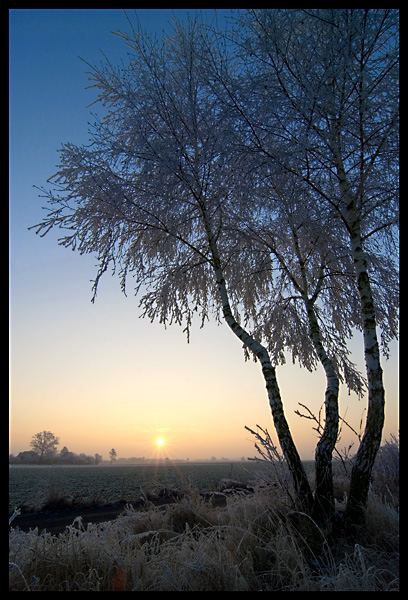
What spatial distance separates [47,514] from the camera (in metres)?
10.8

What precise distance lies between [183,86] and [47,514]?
1069 cm

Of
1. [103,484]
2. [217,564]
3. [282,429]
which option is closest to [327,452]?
[282,429]

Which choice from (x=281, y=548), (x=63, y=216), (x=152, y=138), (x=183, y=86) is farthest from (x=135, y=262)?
(x=281, y=548)

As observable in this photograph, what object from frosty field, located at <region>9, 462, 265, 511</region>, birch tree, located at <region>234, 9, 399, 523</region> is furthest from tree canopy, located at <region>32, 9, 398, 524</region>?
frosty field, located at <region>9, 462, 265, 511</region>

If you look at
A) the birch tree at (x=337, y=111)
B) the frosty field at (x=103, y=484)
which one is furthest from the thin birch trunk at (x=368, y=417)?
the frosty field at (x=103, y=484)

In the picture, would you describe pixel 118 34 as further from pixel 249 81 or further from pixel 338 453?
pixel 338 453

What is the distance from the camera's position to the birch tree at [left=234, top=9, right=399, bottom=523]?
213 inches

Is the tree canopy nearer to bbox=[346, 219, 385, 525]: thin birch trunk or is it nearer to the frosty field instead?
bbox=[346, 219, 385, 525]: thin birch trunk

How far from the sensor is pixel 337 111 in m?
5.66

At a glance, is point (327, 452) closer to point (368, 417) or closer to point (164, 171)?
point (368, 417)

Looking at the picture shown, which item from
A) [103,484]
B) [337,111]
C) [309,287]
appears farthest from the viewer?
[103,484]

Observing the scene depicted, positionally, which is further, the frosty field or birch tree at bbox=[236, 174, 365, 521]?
the frosty field
